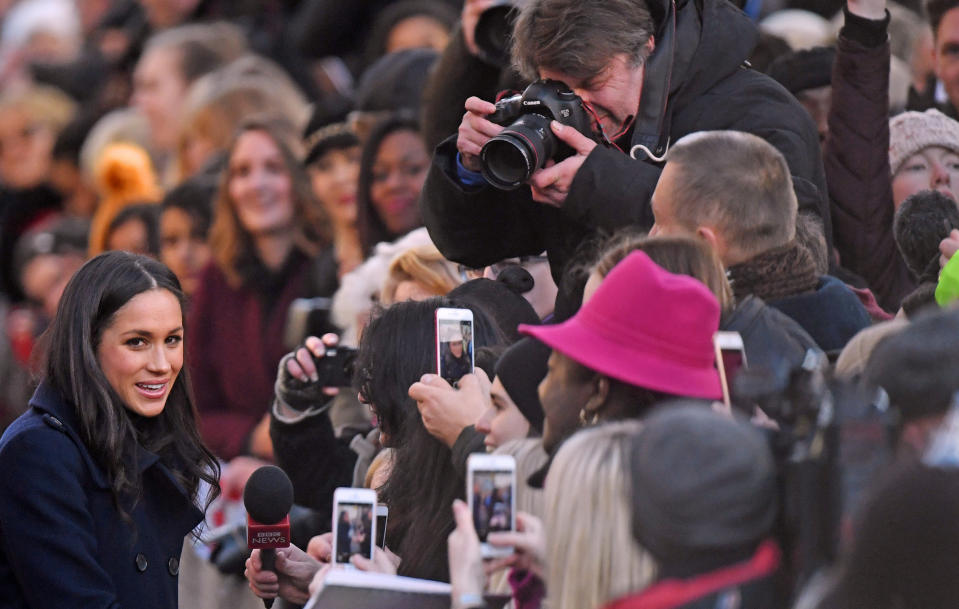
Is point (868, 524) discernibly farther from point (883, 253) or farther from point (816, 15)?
point (816, 15)

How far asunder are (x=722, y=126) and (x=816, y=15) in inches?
137

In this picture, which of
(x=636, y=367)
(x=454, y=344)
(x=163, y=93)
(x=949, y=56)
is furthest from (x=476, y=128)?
(x=163, y=93)

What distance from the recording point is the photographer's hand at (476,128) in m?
3.98

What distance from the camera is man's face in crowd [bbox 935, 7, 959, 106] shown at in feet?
16.6

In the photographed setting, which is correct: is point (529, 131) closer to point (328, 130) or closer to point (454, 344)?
point (454, 344)

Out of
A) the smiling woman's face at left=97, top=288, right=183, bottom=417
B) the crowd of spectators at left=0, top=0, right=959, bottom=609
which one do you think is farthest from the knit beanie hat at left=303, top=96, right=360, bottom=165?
the smiling woman's face at left=97, top=288, right=183, bottom=417

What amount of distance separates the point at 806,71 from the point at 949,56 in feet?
1.42

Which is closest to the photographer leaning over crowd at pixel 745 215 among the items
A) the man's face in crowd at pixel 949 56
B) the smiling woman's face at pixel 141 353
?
the smiling woman's face at pixel 141 353

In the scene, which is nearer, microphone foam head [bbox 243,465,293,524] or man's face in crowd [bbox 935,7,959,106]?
microphone foam head [bbox 243,465,293,524]

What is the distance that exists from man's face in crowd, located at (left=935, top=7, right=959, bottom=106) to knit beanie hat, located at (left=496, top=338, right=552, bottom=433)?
7.36ft

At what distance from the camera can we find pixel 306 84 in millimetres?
8930

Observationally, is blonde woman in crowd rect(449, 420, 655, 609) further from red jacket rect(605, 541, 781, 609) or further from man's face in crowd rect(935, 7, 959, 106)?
man's face in crowd rect(935, 7, 959, 106)

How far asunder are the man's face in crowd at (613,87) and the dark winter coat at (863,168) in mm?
721

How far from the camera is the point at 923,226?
13.0 feet
